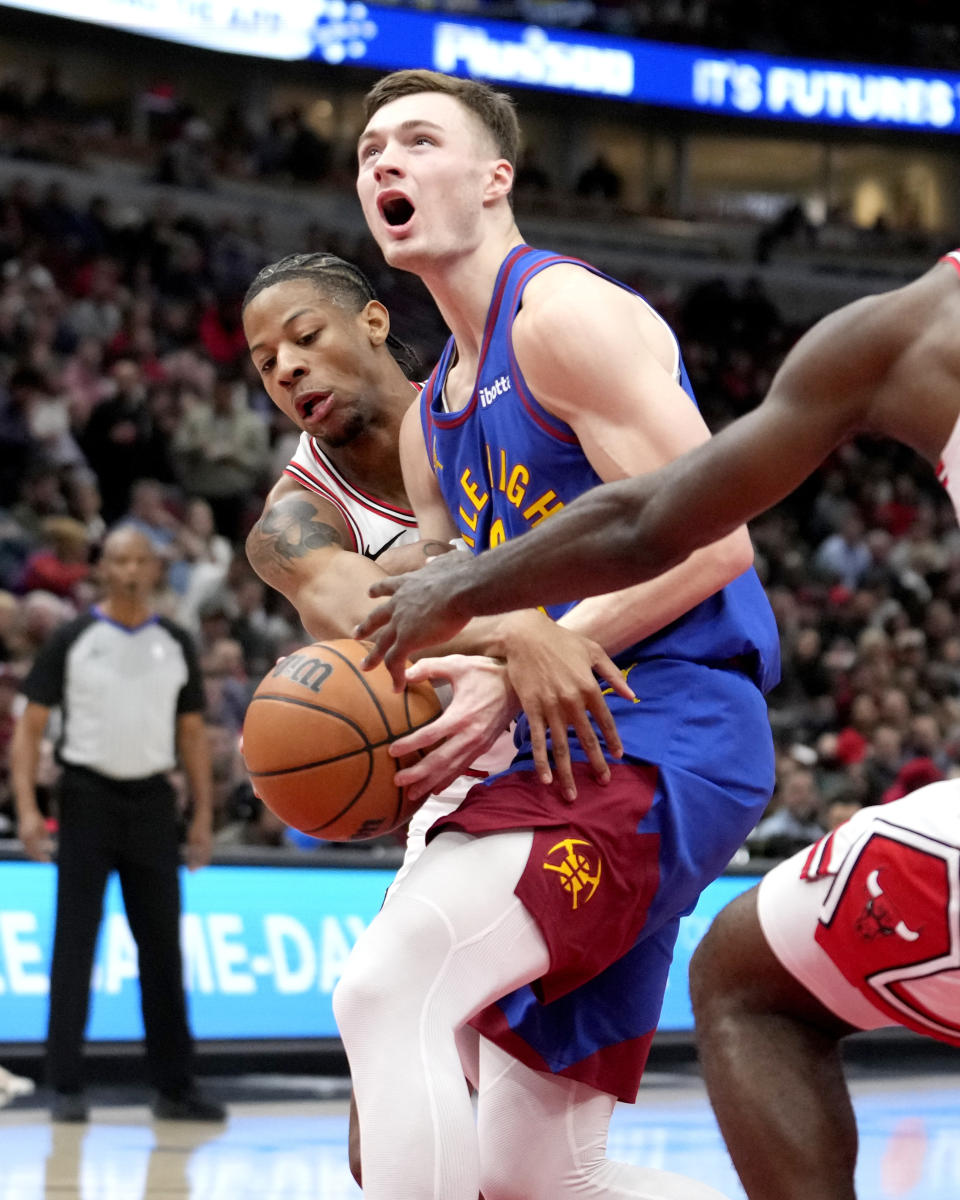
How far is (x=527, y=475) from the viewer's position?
3146mm

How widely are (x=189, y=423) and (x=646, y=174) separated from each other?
1387 centimetres

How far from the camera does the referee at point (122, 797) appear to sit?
698cm

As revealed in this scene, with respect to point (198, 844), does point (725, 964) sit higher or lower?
higher

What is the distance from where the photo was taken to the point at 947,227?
25.7m

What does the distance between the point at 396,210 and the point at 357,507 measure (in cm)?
80

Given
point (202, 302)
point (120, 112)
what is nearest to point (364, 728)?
point (202, 302)

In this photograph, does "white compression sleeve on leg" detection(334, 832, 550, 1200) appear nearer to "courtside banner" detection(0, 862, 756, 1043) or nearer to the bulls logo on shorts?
the bulls logo on shorts

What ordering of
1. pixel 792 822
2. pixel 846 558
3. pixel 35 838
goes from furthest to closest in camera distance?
1. pixel 846 558
2. pixel 792 822
3. pixel 35 838

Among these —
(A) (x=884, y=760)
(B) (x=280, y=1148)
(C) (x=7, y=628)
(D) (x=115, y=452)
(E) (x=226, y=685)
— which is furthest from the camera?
(D) (x=115, y=452)

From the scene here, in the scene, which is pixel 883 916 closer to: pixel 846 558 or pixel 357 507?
pixel 357 507

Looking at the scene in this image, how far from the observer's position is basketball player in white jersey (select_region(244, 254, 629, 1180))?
11.2 feet

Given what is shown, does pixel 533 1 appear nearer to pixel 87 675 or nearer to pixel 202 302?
pixel 202 302

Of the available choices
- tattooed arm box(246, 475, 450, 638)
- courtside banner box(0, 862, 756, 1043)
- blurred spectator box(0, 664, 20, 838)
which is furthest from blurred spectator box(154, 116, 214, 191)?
tattooed arm box(246, 475, 450, 638)

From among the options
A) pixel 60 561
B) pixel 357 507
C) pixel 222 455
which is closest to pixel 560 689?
pixel 357 507
